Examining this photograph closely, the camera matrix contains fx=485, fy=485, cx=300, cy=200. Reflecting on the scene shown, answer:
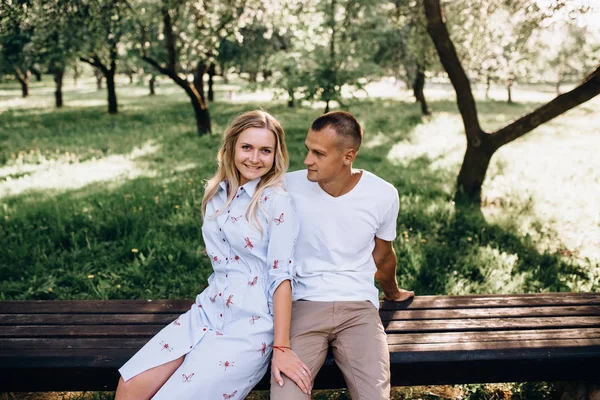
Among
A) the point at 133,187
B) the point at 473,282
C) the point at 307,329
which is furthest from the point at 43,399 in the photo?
the point at 133,187

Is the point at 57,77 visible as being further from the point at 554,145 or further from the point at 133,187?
the point at 554,145

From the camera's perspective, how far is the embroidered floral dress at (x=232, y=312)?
89.3 inches

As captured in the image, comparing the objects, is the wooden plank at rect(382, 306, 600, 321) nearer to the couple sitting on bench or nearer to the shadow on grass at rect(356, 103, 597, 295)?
the couple sitting on bench

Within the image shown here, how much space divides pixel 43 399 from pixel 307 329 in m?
1.96

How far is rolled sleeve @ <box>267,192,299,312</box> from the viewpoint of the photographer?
2490 mm

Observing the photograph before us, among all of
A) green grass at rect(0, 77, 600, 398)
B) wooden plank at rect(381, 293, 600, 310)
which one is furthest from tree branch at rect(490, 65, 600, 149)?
wooden plank at rect(381, 293, 600, 310)

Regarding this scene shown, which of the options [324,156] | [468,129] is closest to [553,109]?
[468,129]

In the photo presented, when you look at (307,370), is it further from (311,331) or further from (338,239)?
(338,239)

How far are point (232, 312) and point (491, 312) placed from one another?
5.32ft

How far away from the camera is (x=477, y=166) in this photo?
6.76 metres

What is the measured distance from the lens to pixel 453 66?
6906 mm

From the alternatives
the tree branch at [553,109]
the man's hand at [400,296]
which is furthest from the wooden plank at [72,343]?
the tree branch at [553,109]

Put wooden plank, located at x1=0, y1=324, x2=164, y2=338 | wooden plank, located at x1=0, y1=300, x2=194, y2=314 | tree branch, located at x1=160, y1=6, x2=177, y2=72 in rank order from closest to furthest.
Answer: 1. wooden plank, located at x1=0, y1=324, x2=164, y2=338
2. wooden plank, located at x1=0, y1=300, x2=194, y2=314
3. tree branch, located at x1=160, y1=6, x2=177, y2=72

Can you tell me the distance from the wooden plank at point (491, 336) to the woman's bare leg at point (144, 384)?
119 centimetres
